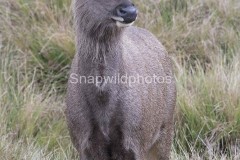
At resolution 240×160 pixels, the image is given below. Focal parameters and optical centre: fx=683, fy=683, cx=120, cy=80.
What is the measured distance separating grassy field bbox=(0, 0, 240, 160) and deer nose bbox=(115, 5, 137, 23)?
198 centimetres

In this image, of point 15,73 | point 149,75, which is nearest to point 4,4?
point 15,73

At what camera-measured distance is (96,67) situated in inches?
209

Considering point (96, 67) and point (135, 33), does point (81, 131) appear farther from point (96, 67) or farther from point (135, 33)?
point (135, 33)

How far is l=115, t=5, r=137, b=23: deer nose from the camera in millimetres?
4777

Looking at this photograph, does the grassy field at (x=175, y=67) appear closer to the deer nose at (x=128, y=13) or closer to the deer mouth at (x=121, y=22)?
the deer mouth at (x=121, y=22)

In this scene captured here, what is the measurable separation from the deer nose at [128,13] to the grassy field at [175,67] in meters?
1.98

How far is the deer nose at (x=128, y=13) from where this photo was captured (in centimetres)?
478

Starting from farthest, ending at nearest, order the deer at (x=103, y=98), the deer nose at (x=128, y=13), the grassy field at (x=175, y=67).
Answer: the grassy field at (x=175, y=67) < the deer at (x=103, y=98) < the deer nose at (x=128, y=13)

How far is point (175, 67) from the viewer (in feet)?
25.6

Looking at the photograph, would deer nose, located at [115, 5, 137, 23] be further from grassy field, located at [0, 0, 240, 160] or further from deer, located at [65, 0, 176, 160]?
grassy field, located at [0, 0, 240, 160]

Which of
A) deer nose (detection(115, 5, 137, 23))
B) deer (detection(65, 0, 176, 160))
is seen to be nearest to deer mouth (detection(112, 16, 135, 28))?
deer nose (detection(115, 5, 137, 23))

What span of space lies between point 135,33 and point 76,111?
1148 millimetres

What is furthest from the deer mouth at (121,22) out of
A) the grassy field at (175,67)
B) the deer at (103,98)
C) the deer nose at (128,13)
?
the grassy field at (175,67)

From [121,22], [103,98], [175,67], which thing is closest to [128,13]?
[121,22]
